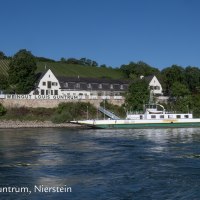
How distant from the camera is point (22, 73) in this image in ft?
262

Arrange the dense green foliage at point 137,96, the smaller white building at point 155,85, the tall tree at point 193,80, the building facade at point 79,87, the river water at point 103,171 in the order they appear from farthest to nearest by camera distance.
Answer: the tall tree at point 193,80, the smaller white building at point 155,85, the building facade at point 79,87, the dense green foliage at point 137,96, the river water at point 103,171

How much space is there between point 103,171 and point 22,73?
57.3 m

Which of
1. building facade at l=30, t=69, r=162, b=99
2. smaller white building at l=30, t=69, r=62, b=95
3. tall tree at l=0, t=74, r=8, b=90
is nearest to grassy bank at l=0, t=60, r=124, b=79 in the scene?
building facade at l=30, t=69, r=162, b=99

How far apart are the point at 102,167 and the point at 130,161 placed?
10.4 ft

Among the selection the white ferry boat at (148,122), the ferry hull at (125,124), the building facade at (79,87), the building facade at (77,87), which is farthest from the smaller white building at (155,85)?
the ferry hull at (125,124)

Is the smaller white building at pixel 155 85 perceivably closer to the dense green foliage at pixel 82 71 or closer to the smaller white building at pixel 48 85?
the dense green foliage at pixel 82 71

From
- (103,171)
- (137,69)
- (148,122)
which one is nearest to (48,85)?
(148,122)

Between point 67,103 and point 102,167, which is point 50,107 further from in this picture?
point 102,167

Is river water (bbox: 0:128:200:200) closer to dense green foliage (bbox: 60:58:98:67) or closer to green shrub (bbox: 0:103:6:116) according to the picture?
green shrub (bbox: 0:103:6:116)

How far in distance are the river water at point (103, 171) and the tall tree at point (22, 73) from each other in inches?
1704

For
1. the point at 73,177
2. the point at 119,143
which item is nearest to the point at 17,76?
the point at 119,143

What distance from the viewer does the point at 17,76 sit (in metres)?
80.4

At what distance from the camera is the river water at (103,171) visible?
66.5 ft

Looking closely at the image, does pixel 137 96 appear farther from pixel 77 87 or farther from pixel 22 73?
pixel 22 73
